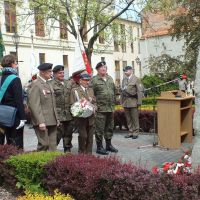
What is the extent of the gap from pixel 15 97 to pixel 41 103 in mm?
443

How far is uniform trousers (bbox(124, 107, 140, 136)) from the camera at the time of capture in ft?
37.2

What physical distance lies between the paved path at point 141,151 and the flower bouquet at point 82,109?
1.19 m

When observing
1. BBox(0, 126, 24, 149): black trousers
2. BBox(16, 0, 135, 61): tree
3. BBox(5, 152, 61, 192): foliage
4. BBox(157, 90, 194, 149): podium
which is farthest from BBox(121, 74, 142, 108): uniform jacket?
BBox(16, 0, 135, 61): tree

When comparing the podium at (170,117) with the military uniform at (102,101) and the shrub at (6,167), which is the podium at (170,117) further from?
the shrub at (6,167)

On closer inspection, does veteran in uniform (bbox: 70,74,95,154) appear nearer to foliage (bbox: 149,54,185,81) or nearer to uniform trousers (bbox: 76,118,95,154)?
uniform trousers (bbox: 76,118,95,154)

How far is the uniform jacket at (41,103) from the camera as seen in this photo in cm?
671

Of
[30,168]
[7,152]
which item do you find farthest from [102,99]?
[30,168]

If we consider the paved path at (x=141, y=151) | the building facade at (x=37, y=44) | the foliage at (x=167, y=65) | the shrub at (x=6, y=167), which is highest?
the building facade at (x=37, y=44)

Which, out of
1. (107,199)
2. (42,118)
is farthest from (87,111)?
(107,199)

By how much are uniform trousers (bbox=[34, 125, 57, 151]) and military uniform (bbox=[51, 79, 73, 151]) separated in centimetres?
123

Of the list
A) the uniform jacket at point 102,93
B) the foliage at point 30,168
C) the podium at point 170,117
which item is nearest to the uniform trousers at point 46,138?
the foliage at point 30,168

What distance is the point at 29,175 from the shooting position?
5441mm

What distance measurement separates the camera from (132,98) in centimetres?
1120

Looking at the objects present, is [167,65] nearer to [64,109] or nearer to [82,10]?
[64,109]
